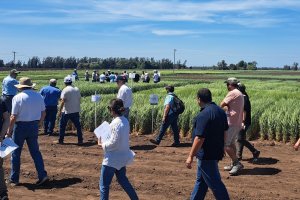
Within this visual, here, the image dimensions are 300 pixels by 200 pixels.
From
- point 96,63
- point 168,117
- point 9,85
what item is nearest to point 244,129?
point 168,117

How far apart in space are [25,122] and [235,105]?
3953 mm

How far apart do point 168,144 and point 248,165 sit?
10.7ft

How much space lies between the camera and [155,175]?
340 inches

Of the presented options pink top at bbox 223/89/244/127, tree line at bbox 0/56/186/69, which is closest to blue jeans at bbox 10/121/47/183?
pink top at bbox 223/89/244/127

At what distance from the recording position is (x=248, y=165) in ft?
31.2

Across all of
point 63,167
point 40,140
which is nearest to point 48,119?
point 40,140

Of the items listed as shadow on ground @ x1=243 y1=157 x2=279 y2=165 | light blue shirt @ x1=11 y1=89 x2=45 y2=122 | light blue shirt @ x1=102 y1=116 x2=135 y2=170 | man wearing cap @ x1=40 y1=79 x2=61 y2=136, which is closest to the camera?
light blue shirt @ x1=102 y1=116 x2=135 y2=170

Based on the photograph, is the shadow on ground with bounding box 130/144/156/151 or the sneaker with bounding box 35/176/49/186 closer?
the sneaker with bounding box 35/176/49/186

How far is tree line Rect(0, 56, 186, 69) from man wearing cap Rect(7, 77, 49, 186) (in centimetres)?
10624

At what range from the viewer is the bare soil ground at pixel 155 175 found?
742 centimetres

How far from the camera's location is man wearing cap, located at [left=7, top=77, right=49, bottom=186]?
7727 mm

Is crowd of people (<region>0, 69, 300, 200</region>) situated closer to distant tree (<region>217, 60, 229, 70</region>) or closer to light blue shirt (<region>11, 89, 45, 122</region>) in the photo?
light blue shirt (<region>11, 89, 45, 122</region>)

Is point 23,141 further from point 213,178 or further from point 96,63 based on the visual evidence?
point 96,63

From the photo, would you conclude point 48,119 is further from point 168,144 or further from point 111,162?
point 111,162
